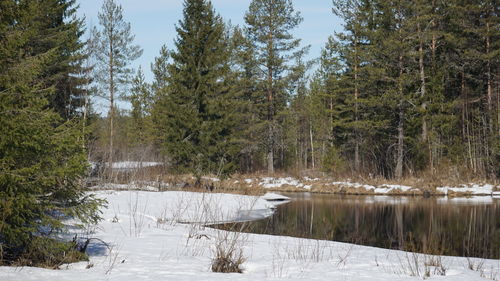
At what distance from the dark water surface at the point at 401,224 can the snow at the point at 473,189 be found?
2.82 meters

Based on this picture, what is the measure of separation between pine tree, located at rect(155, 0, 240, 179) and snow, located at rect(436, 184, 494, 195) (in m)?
12.1

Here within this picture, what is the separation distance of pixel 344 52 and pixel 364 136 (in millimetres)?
6437

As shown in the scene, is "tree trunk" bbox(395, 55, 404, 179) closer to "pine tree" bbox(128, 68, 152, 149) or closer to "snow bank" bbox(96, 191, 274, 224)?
"snow bank" bbox(96, 191, 274, 224)

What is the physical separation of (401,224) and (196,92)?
1528 cm

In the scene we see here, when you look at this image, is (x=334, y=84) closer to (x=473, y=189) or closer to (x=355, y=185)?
(x=355, y=185)

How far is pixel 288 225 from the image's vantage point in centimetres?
1350

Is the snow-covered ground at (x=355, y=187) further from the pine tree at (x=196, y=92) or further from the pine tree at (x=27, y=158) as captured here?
the pine tree at (x=27, y=158)

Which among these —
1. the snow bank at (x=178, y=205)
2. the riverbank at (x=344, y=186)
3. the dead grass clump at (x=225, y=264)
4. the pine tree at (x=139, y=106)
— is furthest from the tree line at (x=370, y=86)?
the dead grass clump at (x=225, y=264)

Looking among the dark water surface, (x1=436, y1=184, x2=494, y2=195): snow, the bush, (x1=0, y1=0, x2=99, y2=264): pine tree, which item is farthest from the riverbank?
(x1=0, y1=0, x2=99, y2=264): pine tree

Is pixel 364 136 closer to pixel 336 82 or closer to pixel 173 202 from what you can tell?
pixel 336 82

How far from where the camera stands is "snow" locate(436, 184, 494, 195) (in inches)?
910

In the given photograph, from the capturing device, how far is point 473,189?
926 inches

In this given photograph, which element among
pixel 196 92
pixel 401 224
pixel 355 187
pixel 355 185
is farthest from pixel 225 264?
pixel 355 185

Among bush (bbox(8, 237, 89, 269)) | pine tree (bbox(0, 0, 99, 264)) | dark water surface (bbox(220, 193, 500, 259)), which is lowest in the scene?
dark water surface (bbox(220, 193, 500, 259))
